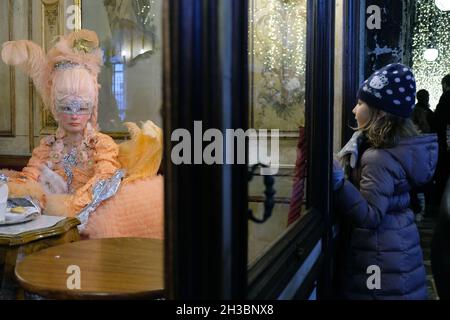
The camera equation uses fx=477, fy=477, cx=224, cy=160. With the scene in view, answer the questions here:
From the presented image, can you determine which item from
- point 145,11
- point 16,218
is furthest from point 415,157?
point 145,11

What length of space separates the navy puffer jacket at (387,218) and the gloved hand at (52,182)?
7.53 feet

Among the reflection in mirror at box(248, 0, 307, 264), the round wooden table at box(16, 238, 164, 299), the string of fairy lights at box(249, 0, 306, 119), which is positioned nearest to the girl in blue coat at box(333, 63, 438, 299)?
the reflection in mirror at box(248, 0, 307, 264)

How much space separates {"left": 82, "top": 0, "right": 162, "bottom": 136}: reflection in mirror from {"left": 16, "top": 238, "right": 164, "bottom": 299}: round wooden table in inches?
75.2

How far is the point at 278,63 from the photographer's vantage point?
1.62 m

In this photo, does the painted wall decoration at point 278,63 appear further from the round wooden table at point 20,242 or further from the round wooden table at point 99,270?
the round wooden table at point 20,242

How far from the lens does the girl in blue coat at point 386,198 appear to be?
202cm

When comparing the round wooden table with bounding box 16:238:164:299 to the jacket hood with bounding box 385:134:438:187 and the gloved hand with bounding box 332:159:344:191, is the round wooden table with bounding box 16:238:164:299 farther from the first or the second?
the jacket hood with bounding box 385:134:438:187

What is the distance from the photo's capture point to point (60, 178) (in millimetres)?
3613

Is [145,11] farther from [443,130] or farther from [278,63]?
[443,130]

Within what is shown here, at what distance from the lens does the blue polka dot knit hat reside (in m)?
2.13

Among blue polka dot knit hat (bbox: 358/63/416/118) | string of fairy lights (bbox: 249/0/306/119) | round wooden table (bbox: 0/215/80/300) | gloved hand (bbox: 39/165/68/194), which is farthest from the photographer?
gloved hand (bbox: 39/165/68/194)

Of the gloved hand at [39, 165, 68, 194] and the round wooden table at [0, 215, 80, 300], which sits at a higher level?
the gloved hand at [39, 165, 68, 194]

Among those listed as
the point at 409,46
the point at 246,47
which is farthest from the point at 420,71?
the point at 246,47

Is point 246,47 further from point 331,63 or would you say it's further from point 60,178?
point 60,178
